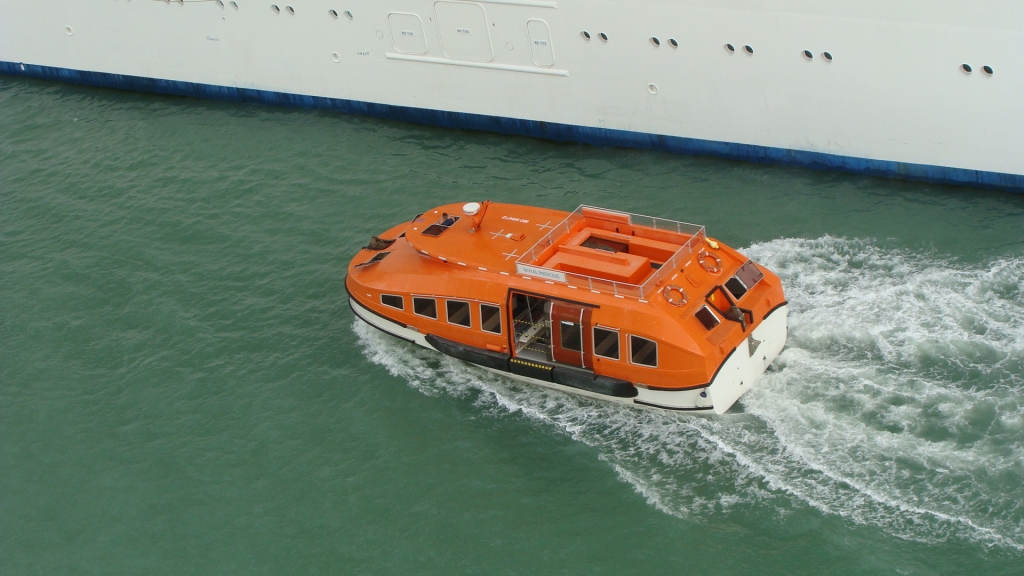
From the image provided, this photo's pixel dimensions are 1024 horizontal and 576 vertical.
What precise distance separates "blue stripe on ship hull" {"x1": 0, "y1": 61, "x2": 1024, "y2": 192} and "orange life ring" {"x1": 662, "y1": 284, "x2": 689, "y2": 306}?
8110mm

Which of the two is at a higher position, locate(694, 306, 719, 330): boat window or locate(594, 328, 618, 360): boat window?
locate(694, 306, 719, 330): boat window

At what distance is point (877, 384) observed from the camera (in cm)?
1683

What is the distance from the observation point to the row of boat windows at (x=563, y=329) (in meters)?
16.4

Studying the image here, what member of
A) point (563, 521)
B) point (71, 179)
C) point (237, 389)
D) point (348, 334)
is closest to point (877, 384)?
point (563, 521)

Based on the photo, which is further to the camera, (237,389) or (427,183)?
(427,183)

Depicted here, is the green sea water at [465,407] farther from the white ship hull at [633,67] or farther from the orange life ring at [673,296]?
the orange life ring at [673,296]

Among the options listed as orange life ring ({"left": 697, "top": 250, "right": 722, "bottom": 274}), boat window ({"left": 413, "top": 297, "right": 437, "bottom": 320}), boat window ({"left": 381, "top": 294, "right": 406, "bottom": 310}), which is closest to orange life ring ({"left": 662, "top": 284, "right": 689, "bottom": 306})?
orange life ring ({"left": 697, "top": 250, "right": 722, "bottom": 274})

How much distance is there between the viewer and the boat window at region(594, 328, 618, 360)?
1662cm

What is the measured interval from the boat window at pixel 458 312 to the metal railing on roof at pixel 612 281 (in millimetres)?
1188

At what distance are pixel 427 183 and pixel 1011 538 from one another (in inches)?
574

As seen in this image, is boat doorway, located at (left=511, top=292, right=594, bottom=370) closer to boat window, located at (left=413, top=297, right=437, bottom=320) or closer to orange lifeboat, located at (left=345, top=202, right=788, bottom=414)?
orange lifeboat, located at (left=345, top=202, right=788, bottom=414)

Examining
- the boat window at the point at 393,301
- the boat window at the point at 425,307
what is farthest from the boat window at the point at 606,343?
the boat window at the point at 393,301

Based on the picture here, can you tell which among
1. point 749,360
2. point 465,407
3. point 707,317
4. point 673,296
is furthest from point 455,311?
point 749,360

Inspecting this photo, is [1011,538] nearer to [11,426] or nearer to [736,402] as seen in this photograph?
[736,402]
